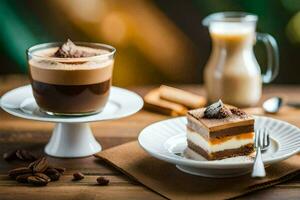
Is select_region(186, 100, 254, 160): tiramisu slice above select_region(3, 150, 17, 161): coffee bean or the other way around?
above

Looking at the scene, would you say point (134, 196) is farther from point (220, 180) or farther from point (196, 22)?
point (196, 22)

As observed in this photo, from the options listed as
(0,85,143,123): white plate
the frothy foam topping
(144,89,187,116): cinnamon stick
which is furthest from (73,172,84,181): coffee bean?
(144,89,187,116): cinnamon stick

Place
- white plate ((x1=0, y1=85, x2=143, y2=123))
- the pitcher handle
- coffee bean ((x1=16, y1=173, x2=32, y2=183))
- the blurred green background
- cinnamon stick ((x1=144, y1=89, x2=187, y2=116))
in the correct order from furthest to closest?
the blurred green background < the pitcher handle < cinnamon stick ((x1=144, y1=89, x2=187, y2=116)) < white plate ((x1=0, y1=85, x2=143, y2=123)) < coffee bean ((x1=16, y1=173, x2=32, y2=183))

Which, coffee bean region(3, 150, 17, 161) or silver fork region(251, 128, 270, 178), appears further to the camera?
coffee bean region(3, 150, 17, 161)

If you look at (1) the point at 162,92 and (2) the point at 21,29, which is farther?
(2) the point at 21,29

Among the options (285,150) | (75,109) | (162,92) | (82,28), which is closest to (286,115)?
(162,92)

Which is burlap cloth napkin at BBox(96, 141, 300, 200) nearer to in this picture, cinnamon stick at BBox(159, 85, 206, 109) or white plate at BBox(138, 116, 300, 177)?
white plate at BBox(138, 116, 300, 177)
